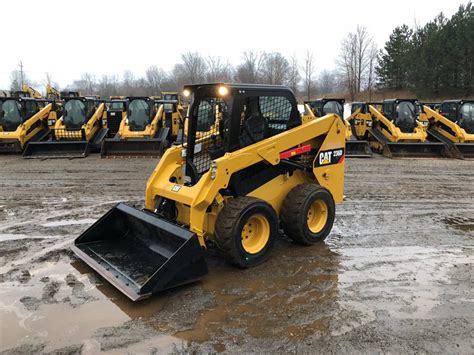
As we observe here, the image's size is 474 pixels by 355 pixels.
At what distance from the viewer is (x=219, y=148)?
5023mm

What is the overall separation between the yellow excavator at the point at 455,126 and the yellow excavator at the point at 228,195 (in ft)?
34.0

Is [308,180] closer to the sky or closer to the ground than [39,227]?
closer to the sky

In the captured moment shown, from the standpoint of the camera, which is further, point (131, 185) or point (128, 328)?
point (131, 185)

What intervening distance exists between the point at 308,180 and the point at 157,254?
2301 millimetres

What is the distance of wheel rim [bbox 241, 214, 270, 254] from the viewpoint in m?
4.64

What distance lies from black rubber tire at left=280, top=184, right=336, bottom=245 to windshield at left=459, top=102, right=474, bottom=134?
12251mm

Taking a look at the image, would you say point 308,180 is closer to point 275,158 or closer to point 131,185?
point 275,158

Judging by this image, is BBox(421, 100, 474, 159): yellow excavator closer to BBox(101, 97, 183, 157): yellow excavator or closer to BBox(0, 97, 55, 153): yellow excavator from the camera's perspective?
BBox(101, 97, 183, 157): yellow excavator

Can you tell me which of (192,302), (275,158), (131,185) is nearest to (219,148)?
(275,158)

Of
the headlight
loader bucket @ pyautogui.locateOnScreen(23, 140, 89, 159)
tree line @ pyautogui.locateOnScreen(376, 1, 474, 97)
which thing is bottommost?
loader bucket @ pyautogui.locateOnScreen(23, 140, 89, 159)

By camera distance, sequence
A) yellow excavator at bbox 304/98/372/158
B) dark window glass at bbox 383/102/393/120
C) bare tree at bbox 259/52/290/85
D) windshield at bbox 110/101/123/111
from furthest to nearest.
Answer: bare tree at bbox 259/52/290/85, windshield at bbox 110/101/123/111, dark window glass at bbox 383/102/393/120, yellow excavator at bbox 304/98/372/158

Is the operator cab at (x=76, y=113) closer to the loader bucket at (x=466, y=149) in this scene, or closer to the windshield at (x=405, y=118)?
the windshield at (x=405, y=118)

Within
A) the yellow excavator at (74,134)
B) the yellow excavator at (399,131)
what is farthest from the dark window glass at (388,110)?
the yellow excavator at (74,134)

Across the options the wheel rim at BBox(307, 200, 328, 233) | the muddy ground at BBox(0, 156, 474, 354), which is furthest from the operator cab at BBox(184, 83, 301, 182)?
the muddy ground at BBox(0, 156, 474, 354)
